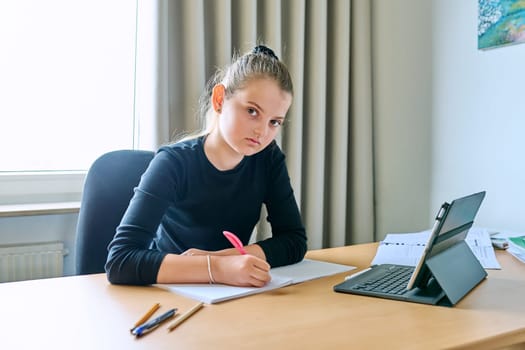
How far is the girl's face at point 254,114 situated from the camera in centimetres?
110

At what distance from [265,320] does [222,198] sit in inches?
20.7

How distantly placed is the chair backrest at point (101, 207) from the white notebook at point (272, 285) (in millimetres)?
368

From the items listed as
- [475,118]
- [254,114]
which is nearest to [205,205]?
[254,114]

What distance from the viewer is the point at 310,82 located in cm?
193

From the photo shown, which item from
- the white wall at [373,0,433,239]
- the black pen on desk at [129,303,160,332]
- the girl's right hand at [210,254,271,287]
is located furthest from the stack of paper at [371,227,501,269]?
the white wall at [373,0,433,239]

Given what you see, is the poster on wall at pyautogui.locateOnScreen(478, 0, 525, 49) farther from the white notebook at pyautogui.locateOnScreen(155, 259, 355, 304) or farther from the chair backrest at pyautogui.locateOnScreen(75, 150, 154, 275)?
the chair backrest at pyautogui.locateOnScreen(75, 150, 154, 275)

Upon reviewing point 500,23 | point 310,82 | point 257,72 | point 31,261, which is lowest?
point 31,261

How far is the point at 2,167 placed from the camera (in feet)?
5.43

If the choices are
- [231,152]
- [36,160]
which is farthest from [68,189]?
[231,152]

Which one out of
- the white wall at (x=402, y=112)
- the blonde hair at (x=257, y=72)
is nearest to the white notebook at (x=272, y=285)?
the blonde hair at (x=257, y=72)

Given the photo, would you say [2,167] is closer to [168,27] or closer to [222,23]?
[168,27]

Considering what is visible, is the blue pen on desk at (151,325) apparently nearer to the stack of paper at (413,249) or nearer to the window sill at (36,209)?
the stack of paper at (413,249)

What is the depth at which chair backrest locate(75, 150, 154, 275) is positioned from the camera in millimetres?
1218

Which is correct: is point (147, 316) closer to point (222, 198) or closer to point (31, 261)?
point (222, 198)
